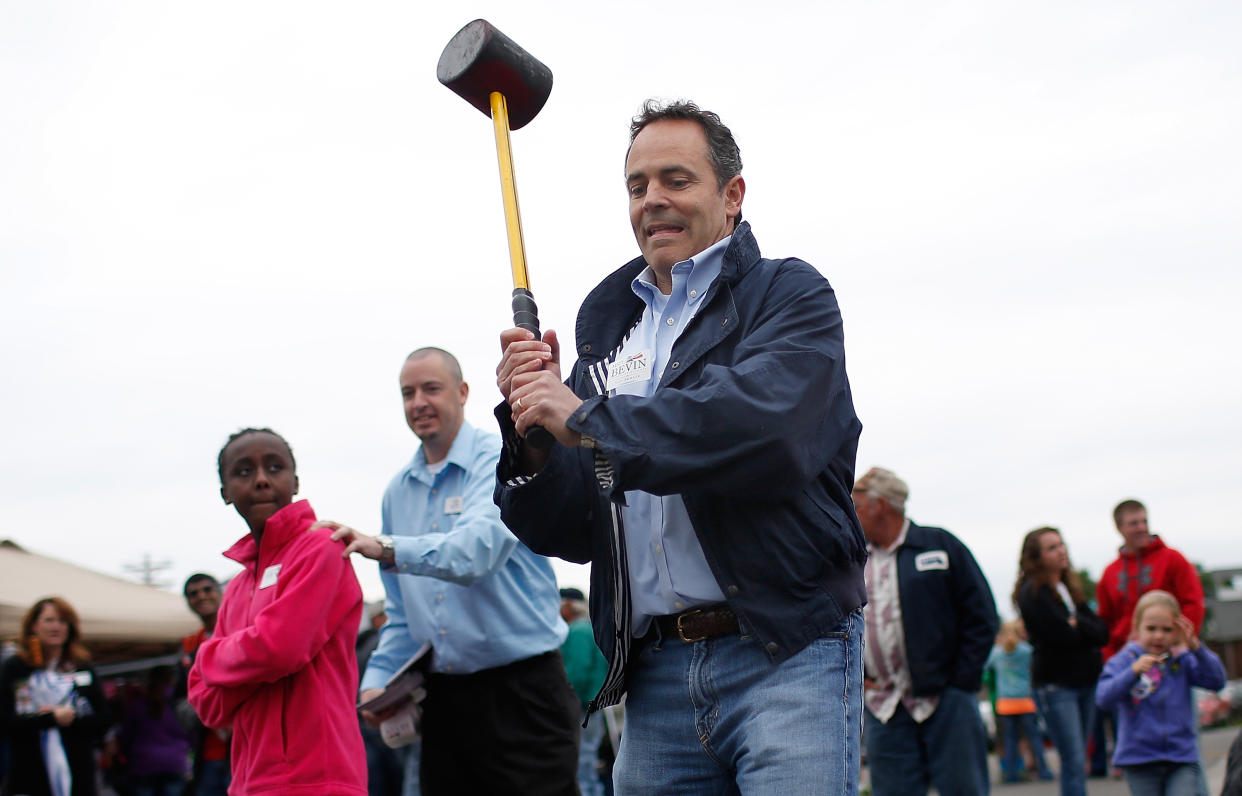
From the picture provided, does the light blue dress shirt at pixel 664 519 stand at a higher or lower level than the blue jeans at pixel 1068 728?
higher

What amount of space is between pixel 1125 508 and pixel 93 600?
352 inches

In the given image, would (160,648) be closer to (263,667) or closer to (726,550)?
(263,667)

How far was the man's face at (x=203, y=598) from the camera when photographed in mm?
7895

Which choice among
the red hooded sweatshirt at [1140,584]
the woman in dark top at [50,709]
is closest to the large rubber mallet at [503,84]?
the woman in dark top at [50,709]

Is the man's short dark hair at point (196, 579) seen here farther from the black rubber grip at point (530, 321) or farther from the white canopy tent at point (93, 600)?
the black rubber grip at point (530, 321)

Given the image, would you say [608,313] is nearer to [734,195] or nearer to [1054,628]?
[734,195]

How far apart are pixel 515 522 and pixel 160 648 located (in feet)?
39.7

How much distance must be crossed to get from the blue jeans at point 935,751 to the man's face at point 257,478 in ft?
11.0

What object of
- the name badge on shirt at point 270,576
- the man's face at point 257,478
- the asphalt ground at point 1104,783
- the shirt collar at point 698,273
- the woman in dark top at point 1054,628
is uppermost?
the shirt collar at point 698,273

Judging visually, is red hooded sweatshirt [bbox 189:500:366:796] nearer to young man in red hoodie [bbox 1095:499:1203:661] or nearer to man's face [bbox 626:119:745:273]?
man's face [bbox 626:119:745:273]

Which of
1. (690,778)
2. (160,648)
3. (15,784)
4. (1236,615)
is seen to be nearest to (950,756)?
(690,778)

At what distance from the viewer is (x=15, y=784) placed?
25.2 ft

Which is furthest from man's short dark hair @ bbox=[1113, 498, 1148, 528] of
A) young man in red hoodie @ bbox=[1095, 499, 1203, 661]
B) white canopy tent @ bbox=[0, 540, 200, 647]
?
white canopy tent @ bbox=[0, 540, 200, 647]

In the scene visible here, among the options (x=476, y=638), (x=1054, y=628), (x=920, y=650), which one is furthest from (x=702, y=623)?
(x=1054, y=628)
